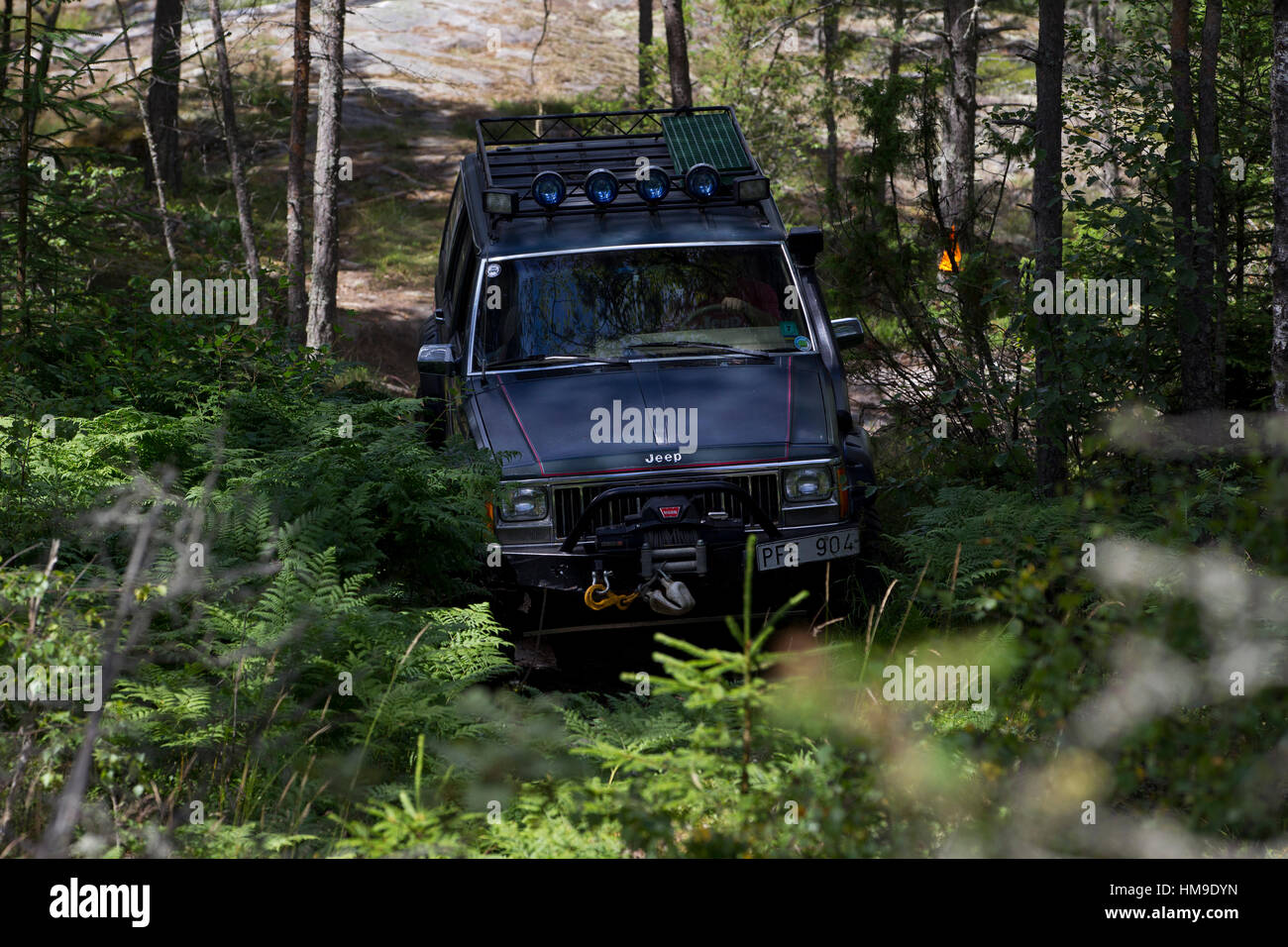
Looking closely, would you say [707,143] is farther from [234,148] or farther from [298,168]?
[234,148]

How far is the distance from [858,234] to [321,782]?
273 inches

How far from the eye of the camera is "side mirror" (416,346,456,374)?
23.0 feet

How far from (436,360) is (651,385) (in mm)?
1360

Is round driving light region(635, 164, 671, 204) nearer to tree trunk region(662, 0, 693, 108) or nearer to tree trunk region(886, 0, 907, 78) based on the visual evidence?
tree trunk region(662, 0, 693, 108)

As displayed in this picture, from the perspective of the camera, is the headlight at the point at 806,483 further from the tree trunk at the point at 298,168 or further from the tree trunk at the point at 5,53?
the tree trunk at the point at 298,168

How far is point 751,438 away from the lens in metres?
6.30

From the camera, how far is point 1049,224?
8227 mm

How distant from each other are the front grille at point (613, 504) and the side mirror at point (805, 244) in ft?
6.93

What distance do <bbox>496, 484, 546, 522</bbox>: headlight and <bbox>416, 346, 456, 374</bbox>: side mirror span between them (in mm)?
1269

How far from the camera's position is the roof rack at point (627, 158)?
7.94m

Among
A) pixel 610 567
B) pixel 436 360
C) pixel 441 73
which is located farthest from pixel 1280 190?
pixel 441 73

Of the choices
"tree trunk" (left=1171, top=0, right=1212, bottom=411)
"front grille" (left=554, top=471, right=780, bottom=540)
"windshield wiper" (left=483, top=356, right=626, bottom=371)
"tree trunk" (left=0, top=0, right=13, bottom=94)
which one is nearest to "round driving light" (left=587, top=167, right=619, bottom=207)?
"windshield wiper" (left=483, top=356, right=626, bottom=371)
